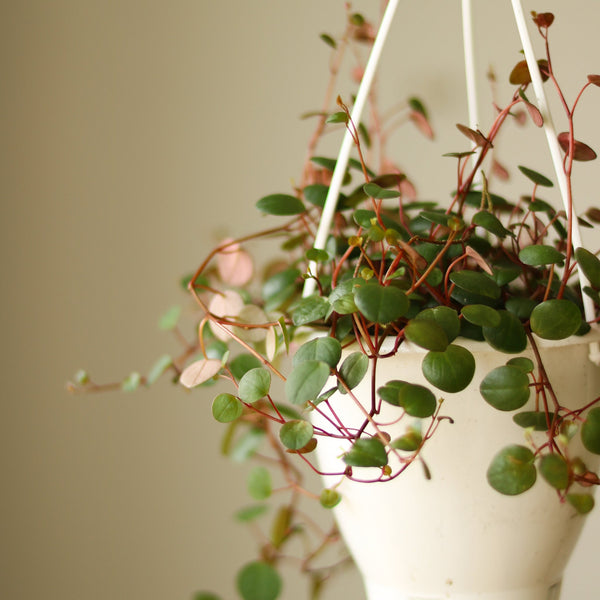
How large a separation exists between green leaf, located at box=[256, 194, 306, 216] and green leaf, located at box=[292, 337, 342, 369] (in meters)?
0.19

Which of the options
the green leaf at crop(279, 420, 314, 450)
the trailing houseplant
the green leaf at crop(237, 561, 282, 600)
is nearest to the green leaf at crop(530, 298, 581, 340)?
the trailing houseplant

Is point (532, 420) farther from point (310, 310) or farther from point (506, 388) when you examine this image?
point (310, 310)

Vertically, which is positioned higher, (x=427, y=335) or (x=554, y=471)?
(x=427, y=335)

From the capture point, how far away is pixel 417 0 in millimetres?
1417

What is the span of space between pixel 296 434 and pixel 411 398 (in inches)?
4.0

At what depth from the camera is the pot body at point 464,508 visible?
0.64 meters

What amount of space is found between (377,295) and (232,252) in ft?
1.16

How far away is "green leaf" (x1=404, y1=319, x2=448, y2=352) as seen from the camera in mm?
542

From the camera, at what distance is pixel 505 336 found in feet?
1.96

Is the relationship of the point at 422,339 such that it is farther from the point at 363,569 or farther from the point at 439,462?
the point at 363,569

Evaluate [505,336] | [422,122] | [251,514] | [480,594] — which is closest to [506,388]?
[505,336]

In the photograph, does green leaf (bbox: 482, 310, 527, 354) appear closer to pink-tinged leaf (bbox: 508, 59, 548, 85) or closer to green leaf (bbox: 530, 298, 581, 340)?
green leaf (bbox: 530, 298, 581, 340)

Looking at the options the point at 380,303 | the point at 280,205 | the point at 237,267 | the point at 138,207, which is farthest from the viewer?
the point at 138,207

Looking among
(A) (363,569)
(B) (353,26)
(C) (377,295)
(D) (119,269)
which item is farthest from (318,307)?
(D) (119,269)
